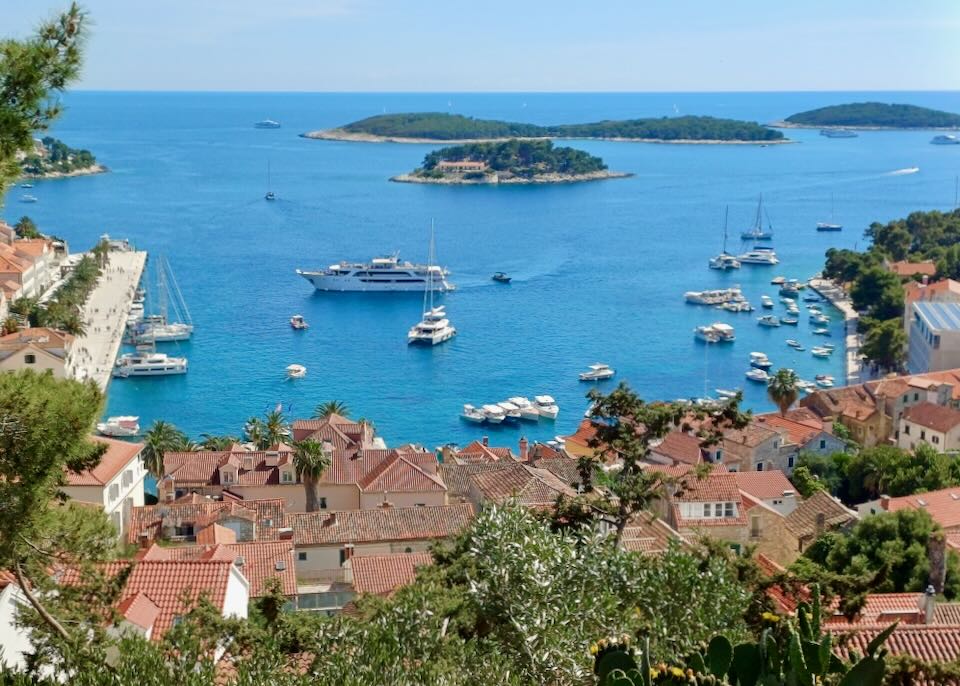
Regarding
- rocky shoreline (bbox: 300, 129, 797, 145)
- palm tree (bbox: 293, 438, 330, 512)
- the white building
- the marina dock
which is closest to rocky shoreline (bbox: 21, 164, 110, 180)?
rocky shoreline (bbox: 300, 129, 797, 145)

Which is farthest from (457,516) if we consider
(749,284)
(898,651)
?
(749,284)

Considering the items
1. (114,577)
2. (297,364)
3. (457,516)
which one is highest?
(114,577)

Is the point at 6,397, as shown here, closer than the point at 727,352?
Yes

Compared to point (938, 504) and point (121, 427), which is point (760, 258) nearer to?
point (121, 427)

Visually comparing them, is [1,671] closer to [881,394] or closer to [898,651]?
[898,651]

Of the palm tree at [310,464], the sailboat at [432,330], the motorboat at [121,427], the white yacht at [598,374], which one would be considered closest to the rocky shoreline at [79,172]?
the sailboat at [432,330]

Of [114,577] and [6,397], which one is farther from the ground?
[6,397]

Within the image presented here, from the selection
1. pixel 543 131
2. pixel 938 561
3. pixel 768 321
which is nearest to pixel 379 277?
pixel 768 321

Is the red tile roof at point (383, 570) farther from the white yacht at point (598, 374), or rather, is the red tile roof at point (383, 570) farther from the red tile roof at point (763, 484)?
the white yacht at point (598, 374)
